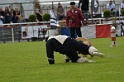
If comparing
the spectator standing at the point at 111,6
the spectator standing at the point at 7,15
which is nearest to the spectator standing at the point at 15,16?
the spectator standing at the point at 7,15

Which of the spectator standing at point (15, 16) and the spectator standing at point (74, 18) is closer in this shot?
the spectator standing at point (74, 18)

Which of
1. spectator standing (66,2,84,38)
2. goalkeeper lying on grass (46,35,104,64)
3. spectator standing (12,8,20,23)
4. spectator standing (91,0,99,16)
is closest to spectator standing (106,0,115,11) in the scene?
spectator standing (91,0,99,16)

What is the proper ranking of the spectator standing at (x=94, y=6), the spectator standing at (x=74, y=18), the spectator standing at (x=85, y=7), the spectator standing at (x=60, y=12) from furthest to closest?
the spectator standing at (x=94, y=6) → the spectator standing at (x=60, y=12) → the spectator standing at (x=85, y=7) → the spectator standing at (x=74, y=18)

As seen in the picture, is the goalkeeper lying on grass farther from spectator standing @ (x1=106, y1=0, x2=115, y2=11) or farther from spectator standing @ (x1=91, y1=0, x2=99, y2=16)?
spectator standing @ (x1=106, y1=0, x2=115, y2=11)

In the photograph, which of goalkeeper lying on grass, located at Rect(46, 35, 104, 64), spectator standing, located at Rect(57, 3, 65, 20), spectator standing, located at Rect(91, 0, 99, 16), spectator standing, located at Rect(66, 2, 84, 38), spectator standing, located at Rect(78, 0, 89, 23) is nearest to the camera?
goalkeeper lying on grass, located at Rect(46, 35, 104, 64)

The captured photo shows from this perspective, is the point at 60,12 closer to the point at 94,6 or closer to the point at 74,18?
the point at 94,6

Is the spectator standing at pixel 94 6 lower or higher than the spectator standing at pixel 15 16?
higher

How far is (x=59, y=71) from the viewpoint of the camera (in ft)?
38.1

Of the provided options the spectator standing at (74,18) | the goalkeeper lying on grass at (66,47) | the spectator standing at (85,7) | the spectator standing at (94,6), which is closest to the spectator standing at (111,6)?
the spectator standing at (94,6)

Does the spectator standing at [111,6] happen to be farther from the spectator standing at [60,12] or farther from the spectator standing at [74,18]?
the spectator standing at [74,18]

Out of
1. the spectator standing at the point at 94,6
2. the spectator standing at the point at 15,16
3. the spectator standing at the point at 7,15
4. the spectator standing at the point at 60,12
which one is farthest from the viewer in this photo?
the spectator standing at the point at 94,6

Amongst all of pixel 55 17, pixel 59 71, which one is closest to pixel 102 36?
pixel 55 17

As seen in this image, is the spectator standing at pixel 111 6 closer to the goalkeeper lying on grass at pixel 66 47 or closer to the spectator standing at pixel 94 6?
the spectator standing at pixel 94 6

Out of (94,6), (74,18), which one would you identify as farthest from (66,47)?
(94,6)
